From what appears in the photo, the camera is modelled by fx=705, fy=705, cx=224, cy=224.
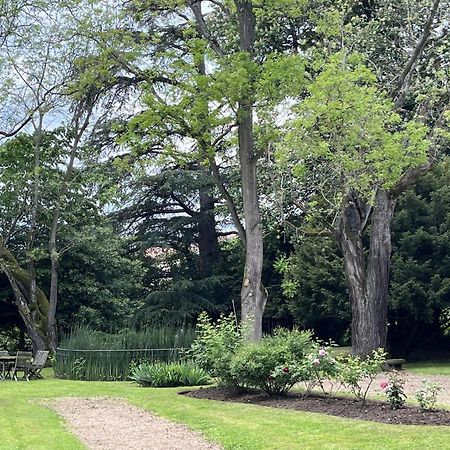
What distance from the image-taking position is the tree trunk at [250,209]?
15.8 m

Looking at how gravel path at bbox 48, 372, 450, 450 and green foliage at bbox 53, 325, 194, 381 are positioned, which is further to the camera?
green foliage at bbox 53, 325, 194, 381

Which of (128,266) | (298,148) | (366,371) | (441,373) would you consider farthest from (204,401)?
(128,266)

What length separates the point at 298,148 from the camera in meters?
16.1

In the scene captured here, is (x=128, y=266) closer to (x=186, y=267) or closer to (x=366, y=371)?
(x=186, y=267)

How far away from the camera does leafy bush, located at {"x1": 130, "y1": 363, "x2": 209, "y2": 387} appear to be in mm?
15266

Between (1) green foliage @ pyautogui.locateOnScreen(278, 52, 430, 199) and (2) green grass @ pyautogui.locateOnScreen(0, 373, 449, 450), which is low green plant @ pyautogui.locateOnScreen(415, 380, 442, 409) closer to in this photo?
(2) green grass @ pyautogui.locateOnScreen(0, 373, 449, 450)

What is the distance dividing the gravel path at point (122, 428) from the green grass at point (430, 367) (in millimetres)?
9299

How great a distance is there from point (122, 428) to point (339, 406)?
3072 millimetres

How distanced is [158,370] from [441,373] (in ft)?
23.8

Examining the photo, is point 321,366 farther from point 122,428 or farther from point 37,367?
point 37,367

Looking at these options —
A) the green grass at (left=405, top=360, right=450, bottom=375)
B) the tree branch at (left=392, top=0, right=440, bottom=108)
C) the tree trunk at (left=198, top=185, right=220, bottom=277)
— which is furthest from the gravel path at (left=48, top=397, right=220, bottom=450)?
the tree trunk at (left=198, top=185, right=220, bottom=277)

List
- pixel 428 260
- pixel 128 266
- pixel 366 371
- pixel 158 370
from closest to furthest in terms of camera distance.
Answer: pixel 366 371
pixel 158 370
pixel 428 260
pixel 128 266

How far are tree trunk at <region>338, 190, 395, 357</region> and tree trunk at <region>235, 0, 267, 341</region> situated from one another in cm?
314

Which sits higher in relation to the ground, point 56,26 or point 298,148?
point 56,26
